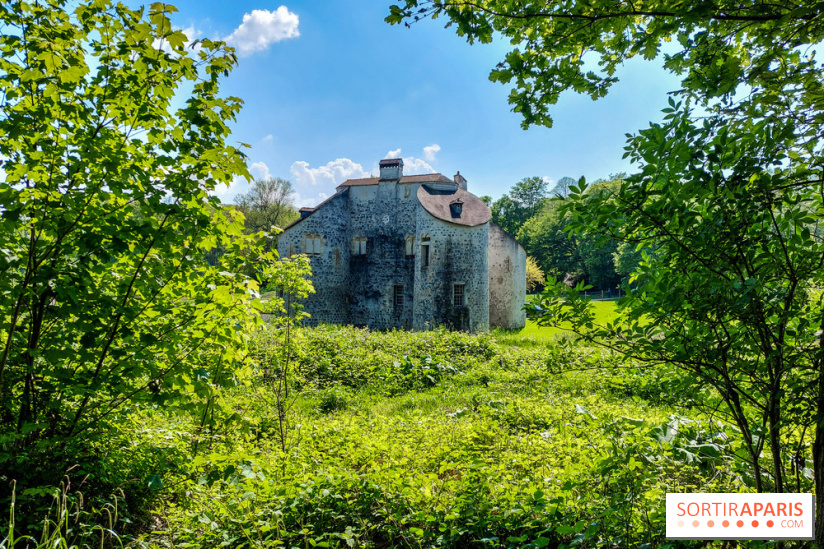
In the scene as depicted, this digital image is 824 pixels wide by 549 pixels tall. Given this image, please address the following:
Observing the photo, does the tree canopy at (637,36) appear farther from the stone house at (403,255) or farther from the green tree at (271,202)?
the green tree at (271,202)

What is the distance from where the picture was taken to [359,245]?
24438 millimetres

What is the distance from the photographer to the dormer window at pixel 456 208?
2339 centimetres

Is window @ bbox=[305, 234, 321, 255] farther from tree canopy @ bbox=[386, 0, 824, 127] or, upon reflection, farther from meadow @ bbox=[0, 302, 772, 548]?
tree canopy @ bbox=[386, 0, 824, 127]

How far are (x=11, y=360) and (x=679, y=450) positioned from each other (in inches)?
226

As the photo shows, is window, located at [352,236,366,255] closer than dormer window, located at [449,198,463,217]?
No

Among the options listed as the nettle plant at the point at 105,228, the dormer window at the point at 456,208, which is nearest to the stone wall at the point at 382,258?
the dormer window at the point at 456,208

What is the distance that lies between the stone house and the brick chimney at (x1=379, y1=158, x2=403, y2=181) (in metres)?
0.06

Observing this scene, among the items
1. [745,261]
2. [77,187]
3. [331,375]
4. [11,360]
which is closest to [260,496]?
[11,360]

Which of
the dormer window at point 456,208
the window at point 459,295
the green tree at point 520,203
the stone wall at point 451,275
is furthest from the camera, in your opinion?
the green tree at point 520,203

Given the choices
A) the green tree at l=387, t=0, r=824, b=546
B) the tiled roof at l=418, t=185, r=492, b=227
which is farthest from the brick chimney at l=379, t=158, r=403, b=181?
the green tree at l=387, t=0, r=824, b=546

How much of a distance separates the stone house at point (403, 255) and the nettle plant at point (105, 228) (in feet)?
61.6

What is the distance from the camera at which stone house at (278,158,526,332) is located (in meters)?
22.5

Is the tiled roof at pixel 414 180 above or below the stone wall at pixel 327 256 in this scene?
above

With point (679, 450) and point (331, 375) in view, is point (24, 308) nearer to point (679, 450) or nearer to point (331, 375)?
point (679, 450)
